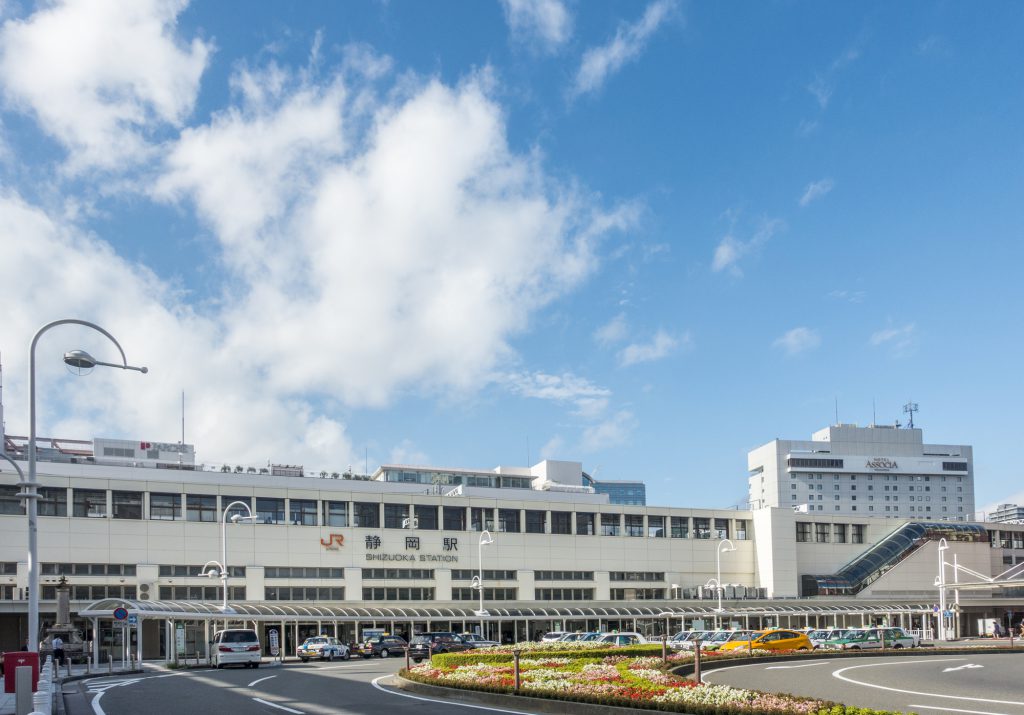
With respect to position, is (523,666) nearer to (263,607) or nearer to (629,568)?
(263,607)

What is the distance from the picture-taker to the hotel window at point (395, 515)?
7356 cm

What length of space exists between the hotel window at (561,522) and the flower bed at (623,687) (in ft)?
143

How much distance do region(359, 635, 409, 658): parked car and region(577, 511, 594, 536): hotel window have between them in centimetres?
2469

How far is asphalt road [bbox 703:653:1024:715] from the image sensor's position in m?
22.7

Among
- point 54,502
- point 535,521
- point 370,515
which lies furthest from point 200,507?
point 535,521

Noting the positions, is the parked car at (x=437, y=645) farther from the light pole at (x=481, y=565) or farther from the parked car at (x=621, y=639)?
the light pole at (x=481, y=565)

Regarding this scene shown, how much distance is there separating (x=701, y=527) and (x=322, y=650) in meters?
42.0

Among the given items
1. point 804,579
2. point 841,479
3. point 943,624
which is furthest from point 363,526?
point 841,479

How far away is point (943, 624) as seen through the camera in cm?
7900

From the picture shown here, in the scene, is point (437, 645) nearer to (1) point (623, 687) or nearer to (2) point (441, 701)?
(2) point (441, 701)

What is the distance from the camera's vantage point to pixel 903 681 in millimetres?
30172

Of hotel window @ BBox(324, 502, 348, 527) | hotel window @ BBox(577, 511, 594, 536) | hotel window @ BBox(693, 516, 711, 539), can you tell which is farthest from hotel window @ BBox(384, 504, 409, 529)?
hotel window @ BBox(693, 516, 711, 539)

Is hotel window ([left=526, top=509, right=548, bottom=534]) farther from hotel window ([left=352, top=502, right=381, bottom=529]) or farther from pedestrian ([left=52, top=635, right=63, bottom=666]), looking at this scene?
pedestrian ([left=52, top=635, right=63, bottom=666])

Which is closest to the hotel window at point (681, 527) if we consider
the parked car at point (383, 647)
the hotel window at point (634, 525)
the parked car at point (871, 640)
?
the hotel window at point (634, 525)
